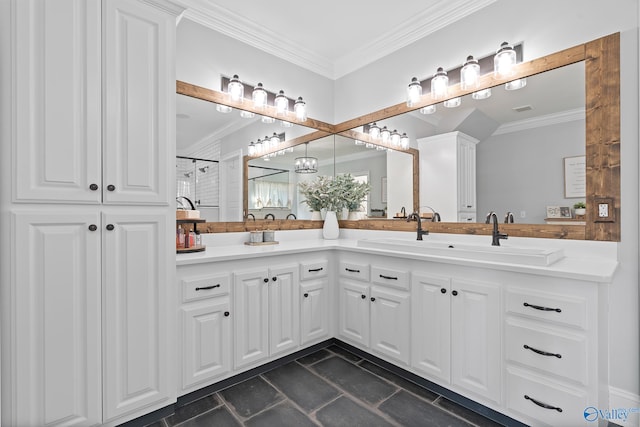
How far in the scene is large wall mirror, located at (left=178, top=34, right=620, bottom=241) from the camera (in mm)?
1810

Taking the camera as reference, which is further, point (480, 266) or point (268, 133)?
point (268, 133)

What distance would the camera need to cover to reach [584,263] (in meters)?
1.71

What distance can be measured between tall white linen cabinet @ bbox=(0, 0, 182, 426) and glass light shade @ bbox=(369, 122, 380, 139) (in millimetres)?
1890

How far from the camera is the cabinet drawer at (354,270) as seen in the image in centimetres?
240

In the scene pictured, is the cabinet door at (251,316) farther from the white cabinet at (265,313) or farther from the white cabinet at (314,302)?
the white cabinet at (314,302)

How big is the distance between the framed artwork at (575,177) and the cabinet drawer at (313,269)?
169 cm

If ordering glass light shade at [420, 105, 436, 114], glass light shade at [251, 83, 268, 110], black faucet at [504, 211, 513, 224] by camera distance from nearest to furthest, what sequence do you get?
1. black faucet at [504, 211, 513, 224]
2. glass light shade at [420, 105, 436, 114]
3. glass light shade at [251, 83, 268, 110]

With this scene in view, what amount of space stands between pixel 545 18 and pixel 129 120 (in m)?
2.57

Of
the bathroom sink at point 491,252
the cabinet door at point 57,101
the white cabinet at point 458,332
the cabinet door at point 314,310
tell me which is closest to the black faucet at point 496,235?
the bathroom sink at point 491,252

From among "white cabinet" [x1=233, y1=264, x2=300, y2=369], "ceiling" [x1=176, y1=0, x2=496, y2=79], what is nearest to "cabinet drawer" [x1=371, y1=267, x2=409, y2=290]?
"white cabinet" [x1=233, y1=264, x2=300, y2=369]

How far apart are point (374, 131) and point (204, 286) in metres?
2.10

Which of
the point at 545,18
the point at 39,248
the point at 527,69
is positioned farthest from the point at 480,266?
the point at 39,248

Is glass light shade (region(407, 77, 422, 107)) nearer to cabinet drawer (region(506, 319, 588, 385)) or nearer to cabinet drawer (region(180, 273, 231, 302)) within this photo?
cabinet drawer (region(506, 319, 588, 385))

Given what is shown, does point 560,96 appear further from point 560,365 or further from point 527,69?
point 560,365
